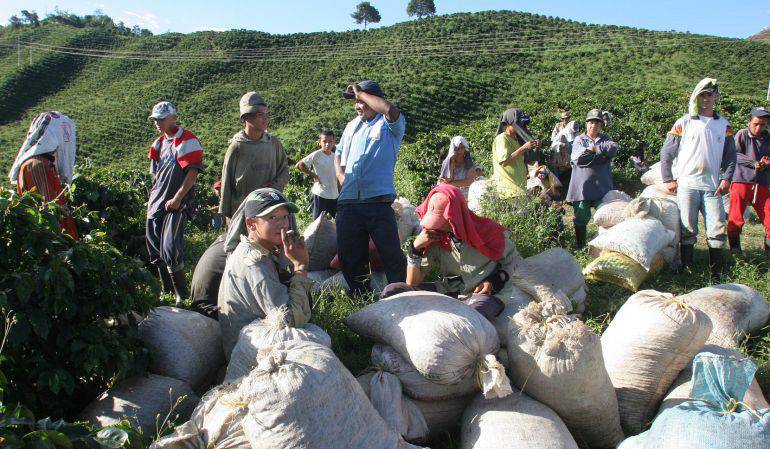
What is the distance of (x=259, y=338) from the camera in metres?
2.63

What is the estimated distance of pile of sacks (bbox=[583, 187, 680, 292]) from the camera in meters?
4.61

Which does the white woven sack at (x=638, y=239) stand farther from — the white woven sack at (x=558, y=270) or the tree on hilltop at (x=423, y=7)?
the tree on hilltop at (x=423, y=7)

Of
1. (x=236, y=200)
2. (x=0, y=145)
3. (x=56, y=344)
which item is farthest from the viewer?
(x=0, y=145)

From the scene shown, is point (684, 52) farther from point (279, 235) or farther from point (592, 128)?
point (279, 235)

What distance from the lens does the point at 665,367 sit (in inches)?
115

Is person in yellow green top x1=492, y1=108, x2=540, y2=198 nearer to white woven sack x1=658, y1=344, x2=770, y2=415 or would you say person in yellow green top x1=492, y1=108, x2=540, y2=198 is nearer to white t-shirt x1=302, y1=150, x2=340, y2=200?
white t-shirt x1=302, y1=150, x2=340, y2=200

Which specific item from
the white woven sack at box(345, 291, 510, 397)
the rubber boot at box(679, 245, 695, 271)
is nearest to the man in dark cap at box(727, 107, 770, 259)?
the rubber boot at box(679, 245, 695, 271)

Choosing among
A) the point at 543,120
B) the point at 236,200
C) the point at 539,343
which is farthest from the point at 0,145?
the point at 539,343

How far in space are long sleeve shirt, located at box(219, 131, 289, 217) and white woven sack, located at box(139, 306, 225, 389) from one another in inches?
60.9

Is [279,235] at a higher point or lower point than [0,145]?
higher

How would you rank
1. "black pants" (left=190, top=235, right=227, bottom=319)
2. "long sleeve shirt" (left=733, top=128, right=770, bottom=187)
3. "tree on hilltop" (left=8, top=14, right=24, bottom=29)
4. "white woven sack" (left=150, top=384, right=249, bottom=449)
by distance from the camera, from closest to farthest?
1. "white woven sack" (left=150, top=384, right=249, bottom=449)
2. "black pants" (left=190, top=235, right=227, bottom=319)
3. "long sleeve shirt" (left=733, top=128, right=770, bottom=187)
4. "tree on hilltop" (left=8, top=14, right=24, bottom=29)

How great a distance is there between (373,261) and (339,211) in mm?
467

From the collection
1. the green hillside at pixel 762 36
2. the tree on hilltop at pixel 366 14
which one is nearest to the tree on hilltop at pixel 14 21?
the tree on hilltop at pixel 366 14

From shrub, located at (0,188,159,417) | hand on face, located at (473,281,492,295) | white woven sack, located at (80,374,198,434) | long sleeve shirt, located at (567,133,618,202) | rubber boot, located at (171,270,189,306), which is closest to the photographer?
shrub, located at (0,188,159,417)
